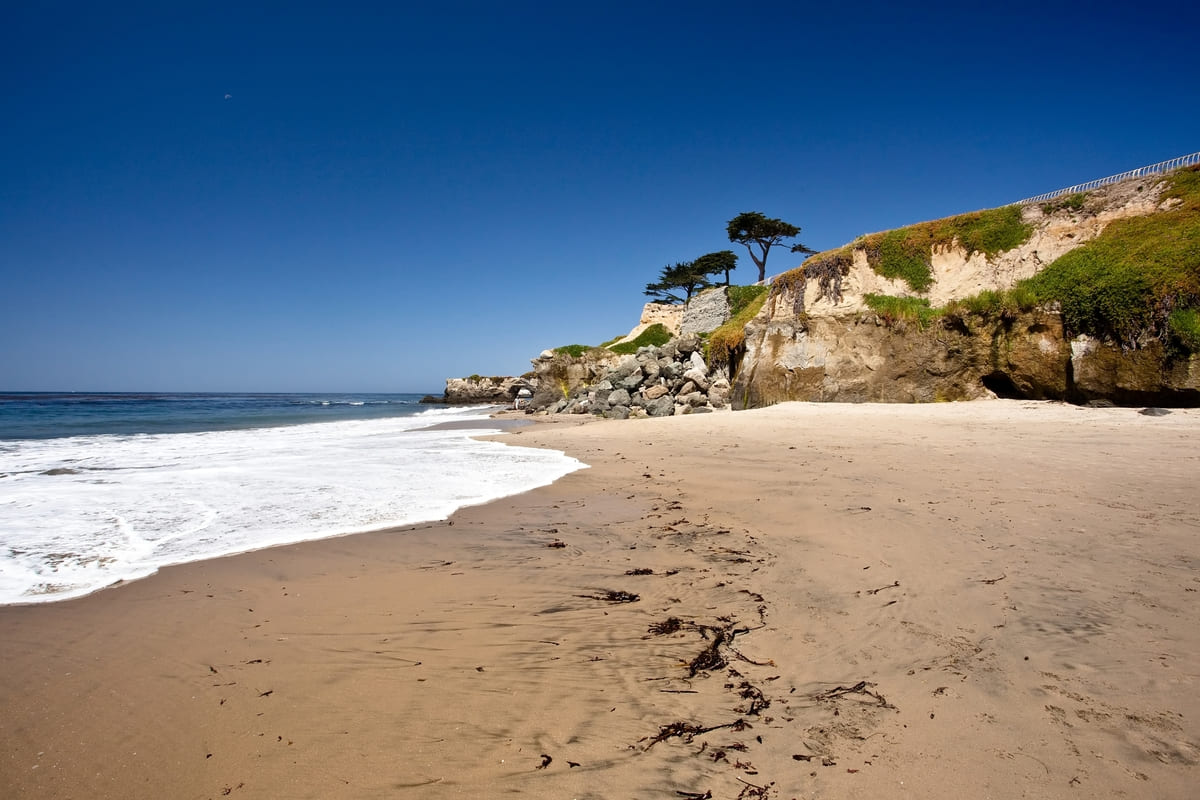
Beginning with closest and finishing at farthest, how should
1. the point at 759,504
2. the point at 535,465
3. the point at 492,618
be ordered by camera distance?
the point at 492,618
the point at 759,504
the point at 535,465

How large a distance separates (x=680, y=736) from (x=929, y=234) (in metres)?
20.1

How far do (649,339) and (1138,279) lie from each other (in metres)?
31.8

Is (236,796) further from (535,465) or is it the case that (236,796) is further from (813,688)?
(535,465)

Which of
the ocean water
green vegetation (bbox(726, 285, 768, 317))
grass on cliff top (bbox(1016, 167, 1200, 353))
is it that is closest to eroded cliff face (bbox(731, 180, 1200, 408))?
grass on cliff top (bbox(1016, 167, 1200, 353))

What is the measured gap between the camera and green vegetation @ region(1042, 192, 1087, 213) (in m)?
15.3

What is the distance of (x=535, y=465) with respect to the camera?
30.1ft

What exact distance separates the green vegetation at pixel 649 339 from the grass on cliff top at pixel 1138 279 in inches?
1111

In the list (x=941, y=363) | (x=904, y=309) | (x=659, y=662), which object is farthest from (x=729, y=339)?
(x=659, y=662)

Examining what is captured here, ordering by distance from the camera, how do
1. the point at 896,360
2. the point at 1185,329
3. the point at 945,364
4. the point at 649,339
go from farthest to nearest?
the point at 649,339 → the point at 896,360 → the point at 945,364 → the point at 1185,329

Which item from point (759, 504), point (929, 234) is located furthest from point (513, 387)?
point (759, 504)

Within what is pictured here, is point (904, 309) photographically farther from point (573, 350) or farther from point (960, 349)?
point (573, 350)

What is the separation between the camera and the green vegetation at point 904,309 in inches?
626

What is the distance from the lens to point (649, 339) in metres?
42.7

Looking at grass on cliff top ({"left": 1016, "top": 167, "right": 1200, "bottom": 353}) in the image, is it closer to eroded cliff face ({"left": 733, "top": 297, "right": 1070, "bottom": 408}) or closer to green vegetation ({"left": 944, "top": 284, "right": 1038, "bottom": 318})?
green vegetation ({"left": 944, "top": 284, "right": 1038, "bottom": 318})
